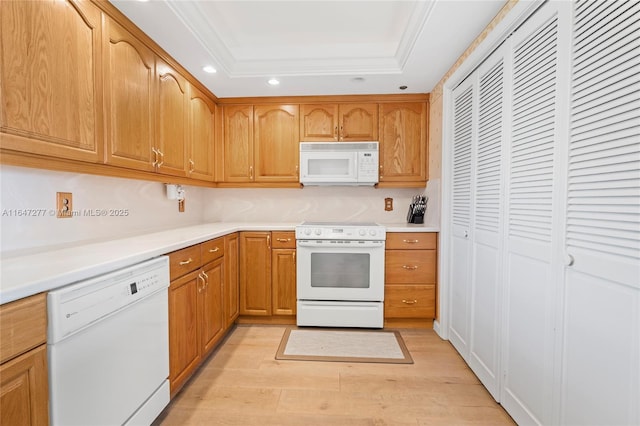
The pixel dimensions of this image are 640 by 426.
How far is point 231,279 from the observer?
2418 mm

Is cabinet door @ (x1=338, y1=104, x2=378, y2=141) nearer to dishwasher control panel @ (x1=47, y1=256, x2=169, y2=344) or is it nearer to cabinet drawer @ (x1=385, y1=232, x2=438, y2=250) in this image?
cabinet drawer @ (x1=385, y1=232, x2=438, y2=250)

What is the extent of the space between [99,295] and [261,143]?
84.2 inches

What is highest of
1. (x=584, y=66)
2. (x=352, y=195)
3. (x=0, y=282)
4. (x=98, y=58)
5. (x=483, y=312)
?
(x=98, y=58)

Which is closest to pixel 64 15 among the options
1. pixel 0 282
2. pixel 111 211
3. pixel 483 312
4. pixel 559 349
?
pixel 111 211

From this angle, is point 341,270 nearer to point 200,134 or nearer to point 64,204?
point 200,134

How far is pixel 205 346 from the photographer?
192cm

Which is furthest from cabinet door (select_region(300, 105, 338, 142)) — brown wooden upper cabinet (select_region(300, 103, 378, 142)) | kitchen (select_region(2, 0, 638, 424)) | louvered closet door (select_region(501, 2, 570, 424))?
louvered closet door (select_region(501, 2, 570, 424))

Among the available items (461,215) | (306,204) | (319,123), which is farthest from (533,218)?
(306,204)

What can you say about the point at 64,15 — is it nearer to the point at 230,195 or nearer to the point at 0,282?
the point at 0,282

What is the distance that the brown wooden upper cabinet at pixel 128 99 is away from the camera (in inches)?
59.0

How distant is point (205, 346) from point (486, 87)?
248 cm

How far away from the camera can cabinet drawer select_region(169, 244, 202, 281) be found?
153 centimetres

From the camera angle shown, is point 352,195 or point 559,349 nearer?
point 559,349

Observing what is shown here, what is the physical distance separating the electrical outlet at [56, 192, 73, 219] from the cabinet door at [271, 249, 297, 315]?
146 cm
